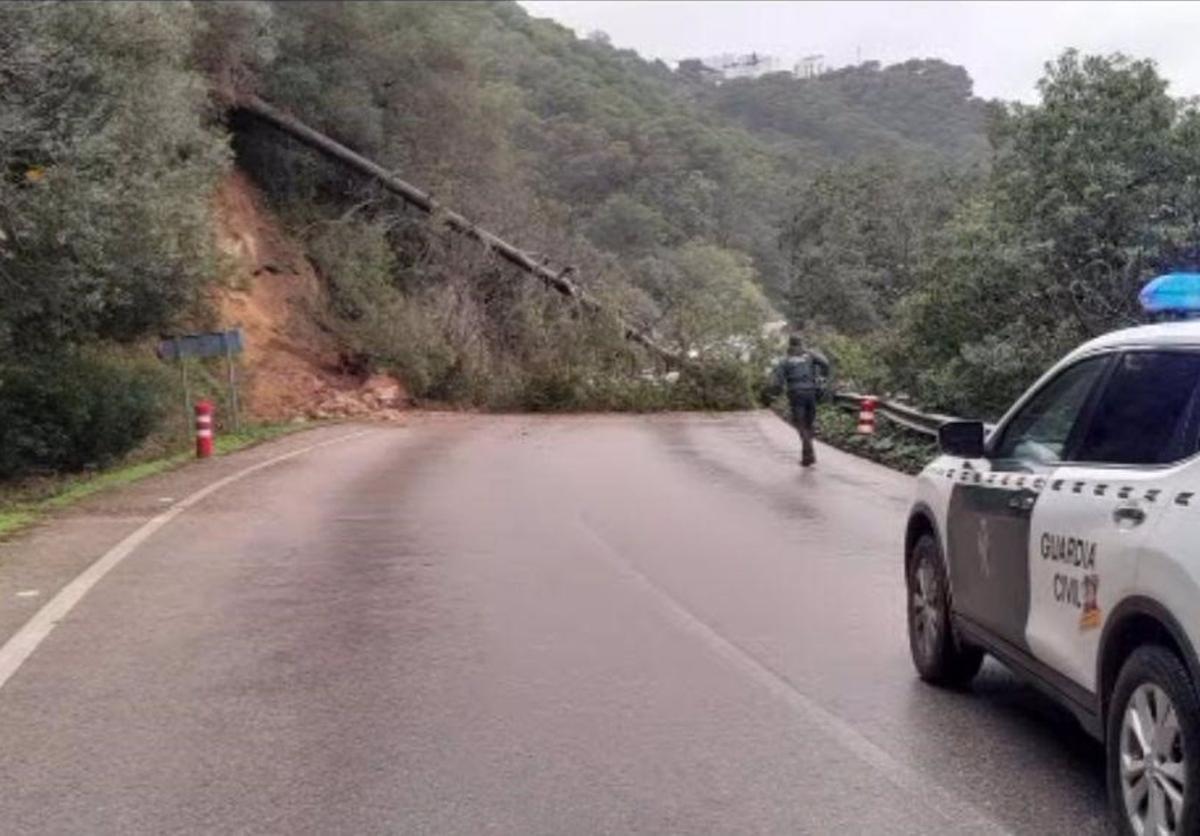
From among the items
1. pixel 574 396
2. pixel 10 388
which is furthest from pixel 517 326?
pixel 10 388

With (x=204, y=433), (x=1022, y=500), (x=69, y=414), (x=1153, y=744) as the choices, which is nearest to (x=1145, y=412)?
(x=1022, y=500)

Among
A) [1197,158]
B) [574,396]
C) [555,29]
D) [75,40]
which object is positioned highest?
[555,29]

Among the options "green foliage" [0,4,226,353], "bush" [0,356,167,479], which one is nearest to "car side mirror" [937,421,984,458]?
"green foliage" [0,4,226,353]

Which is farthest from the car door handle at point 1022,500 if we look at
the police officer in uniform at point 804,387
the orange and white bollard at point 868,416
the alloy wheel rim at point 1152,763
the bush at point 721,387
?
the bush at point 721,387

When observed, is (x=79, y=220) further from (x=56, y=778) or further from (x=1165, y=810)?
(x=1165, y=810)

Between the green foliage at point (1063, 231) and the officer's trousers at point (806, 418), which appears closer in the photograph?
the green foliage at point (1063, 231)

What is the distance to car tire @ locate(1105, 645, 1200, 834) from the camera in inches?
164

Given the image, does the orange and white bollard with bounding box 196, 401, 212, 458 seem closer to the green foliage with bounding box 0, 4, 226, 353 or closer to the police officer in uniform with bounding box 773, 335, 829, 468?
the green foliage with bounding box 0, 4, 226, 353

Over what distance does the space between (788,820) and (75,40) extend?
20.0m

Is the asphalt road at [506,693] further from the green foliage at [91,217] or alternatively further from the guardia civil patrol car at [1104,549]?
the green foliage at [91,217]

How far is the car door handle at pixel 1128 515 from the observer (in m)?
4.62

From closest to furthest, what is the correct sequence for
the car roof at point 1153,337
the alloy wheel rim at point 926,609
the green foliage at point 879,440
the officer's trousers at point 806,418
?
the car roof at point 1153,337 → the alloy wheel rim at point 926,609 → the green foliage at point 879,440 → the officer's trousers at point 806,418

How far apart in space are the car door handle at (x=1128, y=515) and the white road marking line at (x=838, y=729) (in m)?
1.19

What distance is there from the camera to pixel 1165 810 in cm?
439
